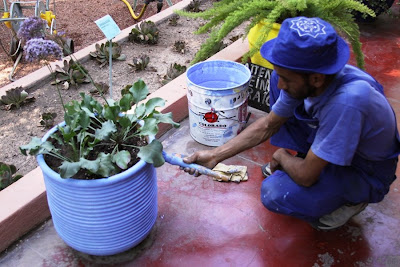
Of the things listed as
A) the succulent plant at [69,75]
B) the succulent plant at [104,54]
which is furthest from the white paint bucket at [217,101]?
the succulent plant at [104,54]

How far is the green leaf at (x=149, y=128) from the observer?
2.05 m

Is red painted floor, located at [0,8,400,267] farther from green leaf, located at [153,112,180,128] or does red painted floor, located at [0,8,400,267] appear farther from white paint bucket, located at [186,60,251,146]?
green leaf, located at [153,112,180,128]

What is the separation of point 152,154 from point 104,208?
350mm

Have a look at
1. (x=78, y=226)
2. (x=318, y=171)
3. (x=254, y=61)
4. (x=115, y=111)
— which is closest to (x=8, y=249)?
(x=78, y=226)

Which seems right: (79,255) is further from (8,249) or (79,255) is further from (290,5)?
(290,5)

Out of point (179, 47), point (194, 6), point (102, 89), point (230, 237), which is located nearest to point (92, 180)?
point (230, 237)

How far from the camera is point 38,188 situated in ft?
8.07

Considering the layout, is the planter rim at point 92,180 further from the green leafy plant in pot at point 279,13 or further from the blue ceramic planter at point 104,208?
the green leafy plant in pot at point 279,13

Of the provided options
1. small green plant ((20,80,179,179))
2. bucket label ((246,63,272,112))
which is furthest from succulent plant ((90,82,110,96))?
small green plant ((20,80,179,179))

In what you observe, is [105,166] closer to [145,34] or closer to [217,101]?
[217,101]

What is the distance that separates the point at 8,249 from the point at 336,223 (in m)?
1.89

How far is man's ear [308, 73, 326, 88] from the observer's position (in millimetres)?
1796

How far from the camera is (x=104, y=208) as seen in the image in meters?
1.97

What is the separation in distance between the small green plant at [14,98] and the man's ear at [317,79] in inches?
109
